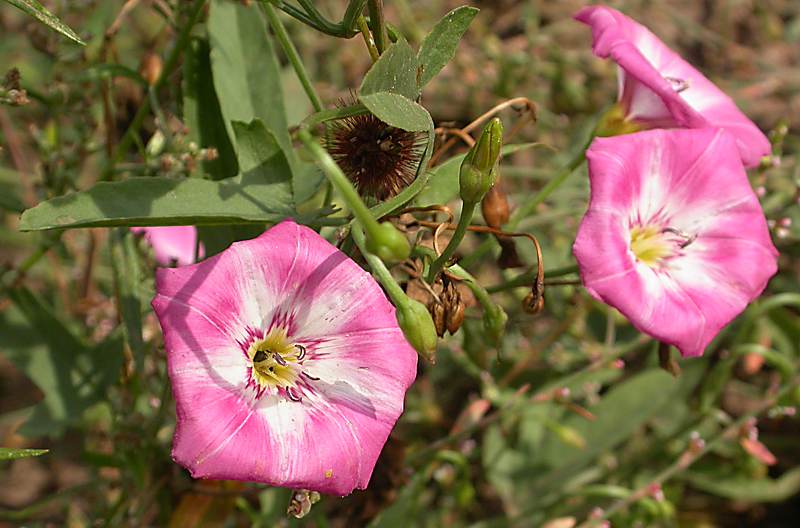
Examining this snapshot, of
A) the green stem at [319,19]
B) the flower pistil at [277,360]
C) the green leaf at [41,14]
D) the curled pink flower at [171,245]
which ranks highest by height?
the green leaf at [41,14]

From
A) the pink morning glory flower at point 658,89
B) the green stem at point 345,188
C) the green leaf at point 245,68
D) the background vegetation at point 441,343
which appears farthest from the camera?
the background vegetation at point 441,343

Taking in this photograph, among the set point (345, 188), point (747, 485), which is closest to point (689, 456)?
point (747, 485)

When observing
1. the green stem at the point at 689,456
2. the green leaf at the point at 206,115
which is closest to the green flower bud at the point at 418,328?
the green leaf at the point at 206,115

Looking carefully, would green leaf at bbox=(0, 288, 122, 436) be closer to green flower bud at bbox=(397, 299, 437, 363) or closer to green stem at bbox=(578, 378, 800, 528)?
green flower bud at bbox=(397, 299, 437, 363)

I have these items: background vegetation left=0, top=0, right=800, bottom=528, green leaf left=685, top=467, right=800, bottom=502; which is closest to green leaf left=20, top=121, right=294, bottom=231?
background vegetation left=0, top=0, right=800, bottom=528

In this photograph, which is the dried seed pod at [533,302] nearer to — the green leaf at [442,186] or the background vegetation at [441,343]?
the background vegetation at [441,343]

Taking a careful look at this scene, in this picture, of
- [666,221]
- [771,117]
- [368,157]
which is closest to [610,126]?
[666,221]
